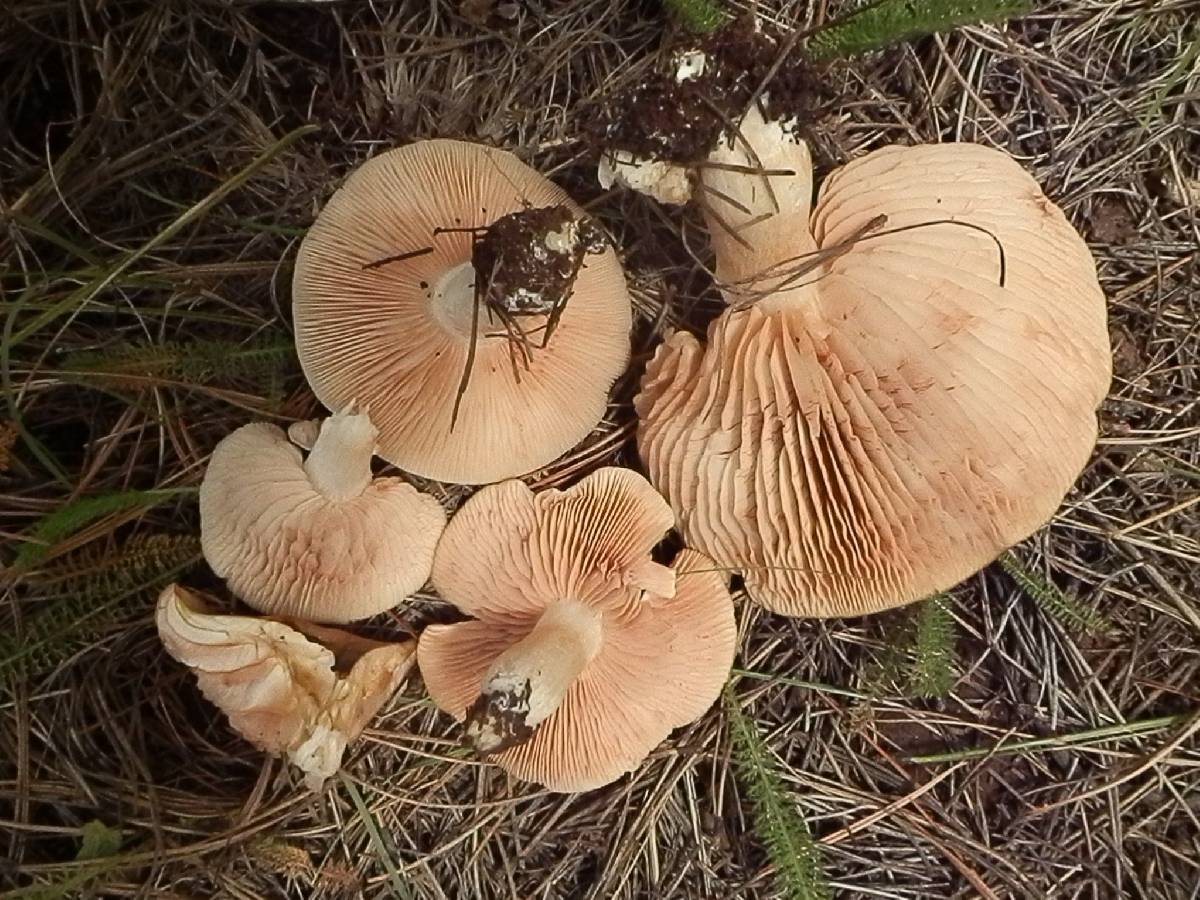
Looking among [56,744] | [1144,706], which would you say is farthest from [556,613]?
[1144,706]

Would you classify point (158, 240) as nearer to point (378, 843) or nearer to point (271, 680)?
point (271, 680)

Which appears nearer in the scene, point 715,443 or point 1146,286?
point 715,443

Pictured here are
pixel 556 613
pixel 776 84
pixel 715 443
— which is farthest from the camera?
pixel 556 613

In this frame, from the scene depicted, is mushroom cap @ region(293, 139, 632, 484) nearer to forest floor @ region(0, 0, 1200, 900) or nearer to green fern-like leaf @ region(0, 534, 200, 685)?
forest floor @ region(0, 0, 1200, 900)

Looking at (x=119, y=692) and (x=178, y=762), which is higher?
(x=119, y=692)

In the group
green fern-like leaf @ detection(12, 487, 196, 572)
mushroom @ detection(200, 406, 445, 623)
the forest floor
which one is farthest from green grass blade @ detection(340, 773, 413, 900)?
green fern-like leaf @ detection(12, 487, 196, 572)

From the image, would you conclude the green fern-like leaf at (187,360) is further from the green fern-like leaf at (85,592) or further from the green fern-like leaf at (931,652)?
the green fern-like leaf at (931,652)

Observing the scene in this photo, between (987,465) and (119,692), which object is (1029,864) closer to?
(987,465)
